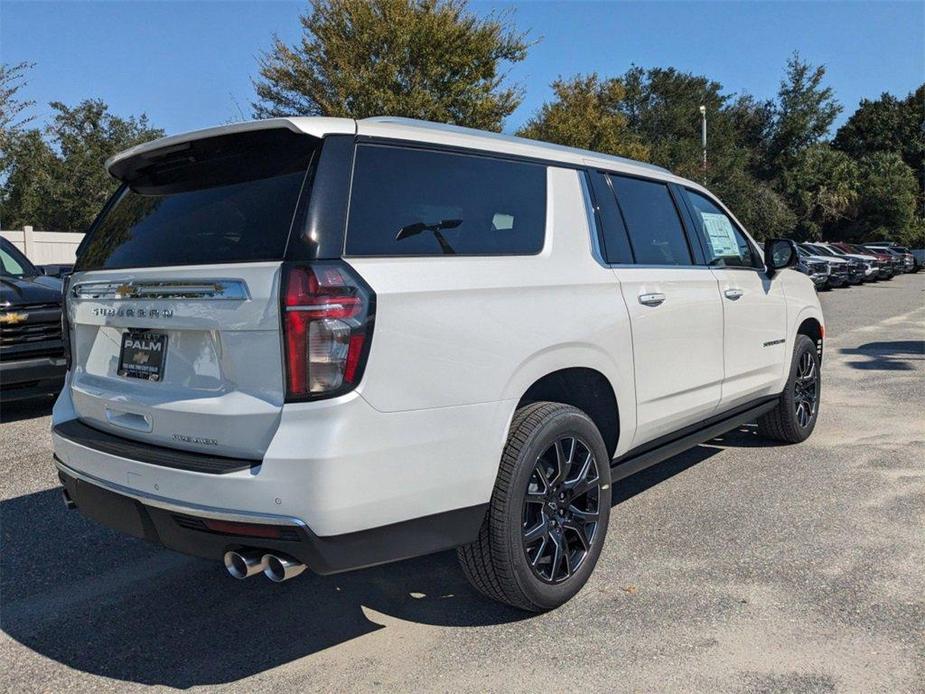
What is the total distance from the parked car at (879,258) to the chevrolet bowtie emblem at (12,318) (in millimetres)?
31932

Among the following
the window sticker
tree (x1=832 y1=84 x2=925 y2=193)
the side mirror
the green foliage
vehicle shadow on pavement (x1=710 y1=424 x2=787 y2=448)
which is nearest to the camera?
the window sticker

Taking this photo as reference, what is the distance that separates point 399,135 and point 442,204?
0.30 metres

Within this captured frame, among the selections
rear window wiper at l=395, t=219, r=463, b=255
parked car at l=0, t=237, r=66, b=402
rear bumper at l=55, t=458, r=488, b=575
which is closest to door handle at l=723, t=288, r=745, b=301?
rear window wiper at l=395, t=219, r=463, b=255

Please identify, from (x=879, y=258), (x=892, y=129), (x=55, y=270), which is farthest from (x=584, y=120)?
(x=892, y=129)

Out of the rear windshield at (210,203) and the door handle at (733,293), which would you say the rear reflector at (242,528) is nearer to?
the rear windshield at (210,203)

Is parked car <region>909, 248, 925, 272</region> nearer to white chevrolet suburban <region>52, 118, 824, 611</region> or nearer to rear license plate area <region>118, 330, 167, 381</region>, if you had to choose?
white chevrolet suburban <region>52, 118, 824, 611</region>

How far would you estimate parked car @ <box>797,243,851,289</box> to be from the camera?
89.1 ft

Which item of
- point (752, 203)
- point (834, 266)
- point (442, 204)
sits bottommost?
point (834, 266)

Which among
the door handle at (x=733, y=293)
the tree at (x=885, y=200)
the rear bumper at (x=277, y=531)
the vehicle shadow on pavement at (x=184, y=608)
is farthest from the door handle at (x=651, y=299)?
the tree at (x=885, y=200)

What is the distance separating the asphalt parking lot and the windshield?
3.54 m

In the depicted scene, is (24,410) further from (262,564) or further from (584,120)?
(584,120)

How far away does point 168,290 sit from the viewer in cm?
277

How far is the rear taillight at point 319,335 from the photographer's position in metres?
2.46

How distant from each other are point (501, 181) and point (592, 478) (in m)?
1.32
